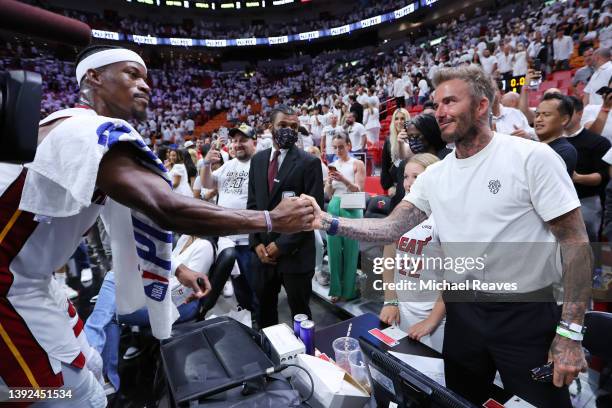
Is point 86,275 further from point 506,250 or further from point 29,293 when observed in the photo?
point 506,250

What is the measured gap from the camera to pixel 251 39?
101 feet

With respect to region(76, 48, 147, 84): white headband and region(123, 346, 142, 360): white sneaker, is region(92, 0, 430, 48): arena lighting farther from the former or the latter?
region(76, 48, 147, 84): white headband

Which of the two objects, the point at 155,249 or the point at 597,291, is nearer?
the point at 155,249

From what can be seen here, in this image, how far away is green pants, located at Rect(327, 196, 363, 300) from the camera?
376cm

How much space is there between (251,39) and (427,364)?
1310 inches

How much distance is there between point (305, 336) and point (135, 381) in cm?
209

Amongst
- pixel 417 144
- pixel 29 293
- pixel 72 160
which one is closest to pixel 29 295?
pixel 29 293

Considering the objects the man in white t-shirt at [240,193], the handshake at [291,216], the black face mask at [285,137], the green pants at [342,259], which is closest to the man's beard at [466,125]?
the handshake at [291,216]

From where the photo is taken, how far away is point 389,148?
4492 mm

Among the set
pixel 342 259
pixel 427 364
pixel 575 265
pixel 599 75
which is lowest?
pixel 342 259

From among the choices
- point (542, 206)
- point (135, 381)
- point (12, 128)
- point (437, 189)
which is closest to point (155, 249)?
point (12, 128)

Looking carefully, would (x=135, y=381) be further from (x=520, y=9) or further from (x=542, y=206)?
(x=520, y=9)

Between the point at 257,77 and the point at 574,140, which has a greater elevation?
the point at 257,77

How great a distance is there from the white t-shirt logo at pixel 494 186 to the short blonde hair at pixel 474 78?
1.37 feet
